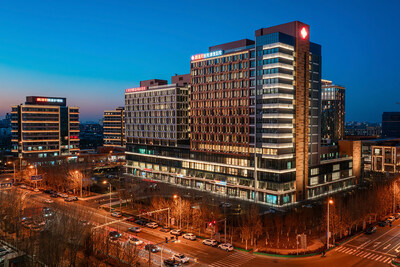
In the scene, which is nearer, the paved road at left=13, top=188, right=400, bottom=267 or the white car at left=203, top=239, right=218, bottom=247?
the paved road at left=13, top=188, right=400, bottom=267

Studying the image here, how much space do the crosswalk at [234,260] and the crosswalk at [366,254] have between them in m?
17.8

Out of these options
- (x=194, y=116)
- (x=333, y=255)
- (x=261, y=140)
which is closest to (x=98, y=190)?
(x=194, y=116)

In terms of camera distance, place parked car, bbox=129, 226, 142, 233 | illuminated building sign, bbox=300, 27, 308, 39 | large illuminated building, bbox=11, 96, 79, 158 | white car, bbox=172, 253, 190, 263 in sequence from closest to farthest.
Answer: white car, bbox=172, 253, 190, 263, parked car, bbox=129, 226, 142, 233, illuminated building sign, bbox=300, 27, 308, 39, large illuminated building, bbox=11, 96, 79, 158

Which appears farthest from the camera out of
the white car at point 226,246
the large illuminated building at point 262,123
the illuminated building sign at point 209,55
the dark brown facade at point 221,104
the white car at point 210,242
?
the illuminated building sign at point 209,55

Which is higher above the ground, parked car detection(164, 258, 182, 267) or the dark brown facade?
the dark brown facade

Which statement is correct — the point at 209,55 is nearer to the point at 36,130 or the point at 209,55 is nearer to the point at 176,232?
the point at 176,232

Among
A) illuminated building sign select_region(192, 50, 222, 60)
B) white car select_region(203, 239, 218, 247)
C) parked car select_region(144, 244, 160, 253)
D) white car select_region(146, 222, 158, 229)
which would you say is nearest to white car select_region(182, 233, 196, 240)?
white car select_region(203, 239, 218, 247)

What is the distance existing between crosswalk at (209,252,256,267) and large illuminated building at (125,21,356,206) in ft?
119

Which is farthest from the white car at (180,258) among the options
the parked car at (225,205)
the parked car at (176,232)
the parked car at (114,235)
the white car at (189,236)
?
the parked car at (225,205)

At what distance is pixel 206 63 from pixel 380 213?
224ft

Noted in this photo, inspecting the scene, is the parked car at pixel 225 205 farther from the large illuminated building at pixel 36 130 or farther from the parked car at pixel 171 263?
the large illuminated building at pixel 36 130

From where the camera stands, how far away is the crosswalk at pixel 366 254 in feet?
186

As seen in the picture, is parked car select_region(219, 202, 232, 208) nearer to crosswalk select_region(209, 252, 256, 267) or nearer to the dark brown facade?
the dark brown facade

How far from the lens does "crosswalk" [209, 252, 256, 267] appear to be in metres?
54.7
